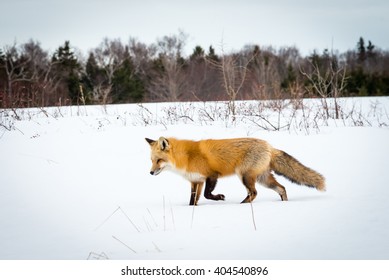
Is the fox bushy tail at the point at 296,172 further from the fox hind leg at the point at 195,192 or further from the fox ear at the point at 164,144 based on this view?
the fox ear at the point at 164,144

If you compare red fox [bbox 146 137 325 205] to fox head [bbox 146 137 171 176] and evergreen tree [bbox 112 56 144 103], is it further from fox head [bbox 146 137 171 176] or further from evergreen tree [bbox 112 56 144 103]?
evergreen tree [bbox 112 56 144 103]

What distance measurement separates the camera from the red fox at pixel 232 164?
221 inches

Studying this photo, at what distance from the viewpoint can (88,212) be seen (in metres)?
5.30

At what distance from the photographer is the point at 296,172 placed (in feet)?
18.6

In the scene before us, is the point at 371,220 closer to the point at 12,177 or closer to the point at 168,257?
the point at 168,257

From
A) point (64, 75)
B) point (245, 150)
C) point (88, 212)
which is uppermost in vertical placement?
point (64, 75)

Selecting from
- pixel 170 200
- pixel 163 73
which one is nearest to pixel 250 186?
pixel 170 200

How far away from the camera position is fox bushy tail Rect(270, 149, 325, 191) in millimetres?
5531

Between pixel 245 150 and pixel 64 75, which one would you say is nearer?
pixel 245 150

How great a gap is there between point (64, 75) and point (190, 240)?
37042mm

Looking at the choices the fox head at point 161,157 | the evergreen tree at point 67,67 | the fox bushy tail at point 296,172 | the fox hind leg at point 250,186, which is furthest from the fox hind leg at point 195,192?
the evergreen tree at point 67,67

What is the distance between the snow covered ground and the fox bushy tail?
26 cm

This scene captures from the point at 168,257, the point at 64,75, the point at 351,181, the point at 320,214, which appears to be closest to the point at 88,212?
the point at 168,257

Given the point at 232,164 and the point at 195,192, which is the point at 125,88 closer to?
the point at 195,192
